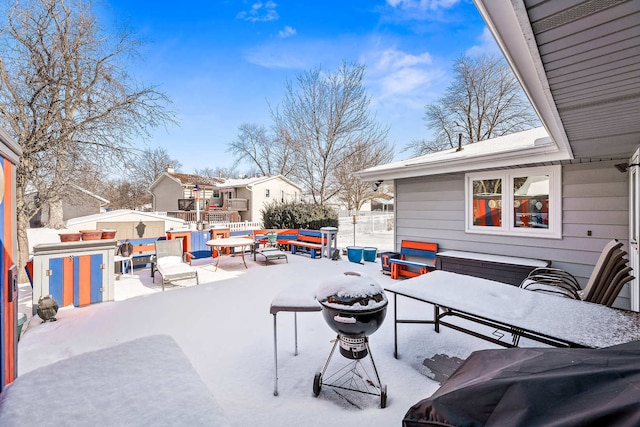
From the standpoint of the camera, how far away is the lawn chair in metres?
5.58

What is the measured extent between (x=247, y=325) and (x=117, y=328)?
1.74 metres

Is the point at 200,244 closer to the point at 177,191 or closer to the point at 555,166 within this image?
the point at 555,166

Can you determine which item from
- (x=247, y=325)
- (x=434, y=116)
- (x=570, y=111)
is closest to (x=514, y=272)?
(x=570, y=111)

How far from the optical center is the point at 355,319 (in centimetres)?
217

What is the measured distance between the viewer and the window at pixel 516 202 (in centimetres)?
474

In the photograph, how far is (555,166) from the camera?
15.3 feet

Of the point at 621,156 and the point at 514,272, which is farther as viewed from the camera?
the point at 514,272

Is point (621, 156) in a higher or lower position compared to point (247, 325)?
higher

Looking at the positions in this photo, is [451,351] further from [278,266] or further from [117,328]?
[278,266]

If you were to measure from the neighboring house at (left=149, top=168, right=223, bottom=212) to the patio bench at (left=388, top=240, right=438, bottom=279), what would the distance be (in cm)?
1814

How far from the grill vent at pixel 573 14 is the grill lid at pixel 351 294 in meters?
1.87

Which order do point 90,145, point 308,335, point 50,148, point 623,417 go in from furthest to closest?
point 90,145
point 50,148
point 308,335
point 623,417

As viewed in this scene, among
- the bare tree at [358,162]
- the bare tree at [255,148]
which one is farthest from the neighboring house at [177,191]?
the bare tree at [358,162]

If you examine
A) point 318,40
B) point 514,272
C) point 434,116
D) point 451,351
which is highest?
point 318,40
